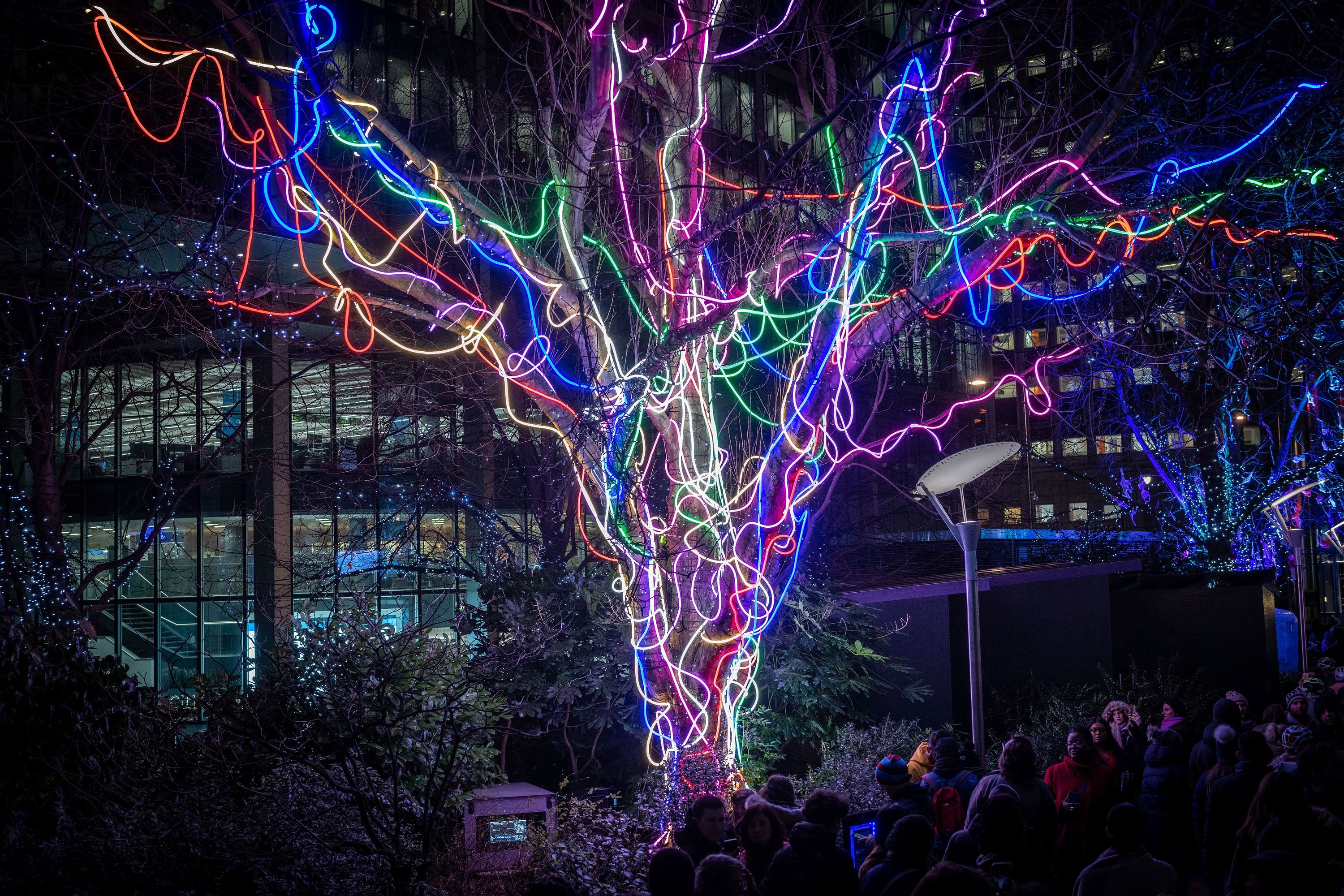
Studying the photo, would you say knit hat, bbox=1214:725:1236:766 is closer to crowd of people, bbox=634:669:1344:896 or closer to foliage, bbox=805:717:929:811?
crowd of people, bbox=634:669:1344:896

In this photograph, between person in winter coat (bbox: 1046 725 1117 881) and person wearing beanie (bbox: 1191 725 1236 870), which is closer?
person in winter coat (bbox: 1046 725 1117 881)

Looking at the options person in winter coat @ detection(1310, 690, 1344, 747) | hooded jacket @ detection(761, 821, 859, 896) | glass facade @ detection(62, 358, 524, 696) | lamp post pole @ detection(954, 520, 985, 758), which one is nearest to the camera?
hooded jacket @ detection(761, 821, 859, 896)

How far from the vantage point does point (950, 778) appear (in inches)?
269

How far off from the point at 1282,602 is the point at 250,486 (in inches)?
877

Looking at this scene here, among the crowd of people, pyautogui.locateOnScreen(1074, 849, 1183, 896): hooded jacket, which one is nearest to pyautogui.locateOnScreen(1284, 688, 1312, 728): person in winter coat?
the crowd of people

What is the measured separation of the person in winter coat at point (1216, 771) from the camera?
6.96m

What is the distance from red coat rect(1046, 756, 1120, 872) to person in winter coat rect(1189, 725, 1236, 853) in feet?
2.51

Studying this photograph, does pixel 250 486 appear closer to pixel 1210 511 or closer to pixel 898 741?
pixel 898 741

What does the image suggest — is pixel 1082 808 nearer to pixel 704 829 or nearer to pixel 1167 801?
pixel 1167 801

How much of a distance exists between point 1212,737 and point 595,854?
4.56 meters

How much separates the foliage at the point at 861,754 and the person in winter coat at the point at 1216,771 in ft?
7.52

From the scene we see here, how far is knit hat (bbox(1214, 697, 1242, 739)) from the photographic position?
7.65m

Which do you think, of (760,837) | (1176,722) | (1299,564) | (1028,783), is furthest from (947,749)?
(1299,564)

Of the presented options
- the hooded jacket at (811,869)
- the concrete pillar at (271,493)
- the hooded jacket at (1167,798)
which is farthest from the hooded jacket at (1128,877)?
the concrete pillar at (271,493)
